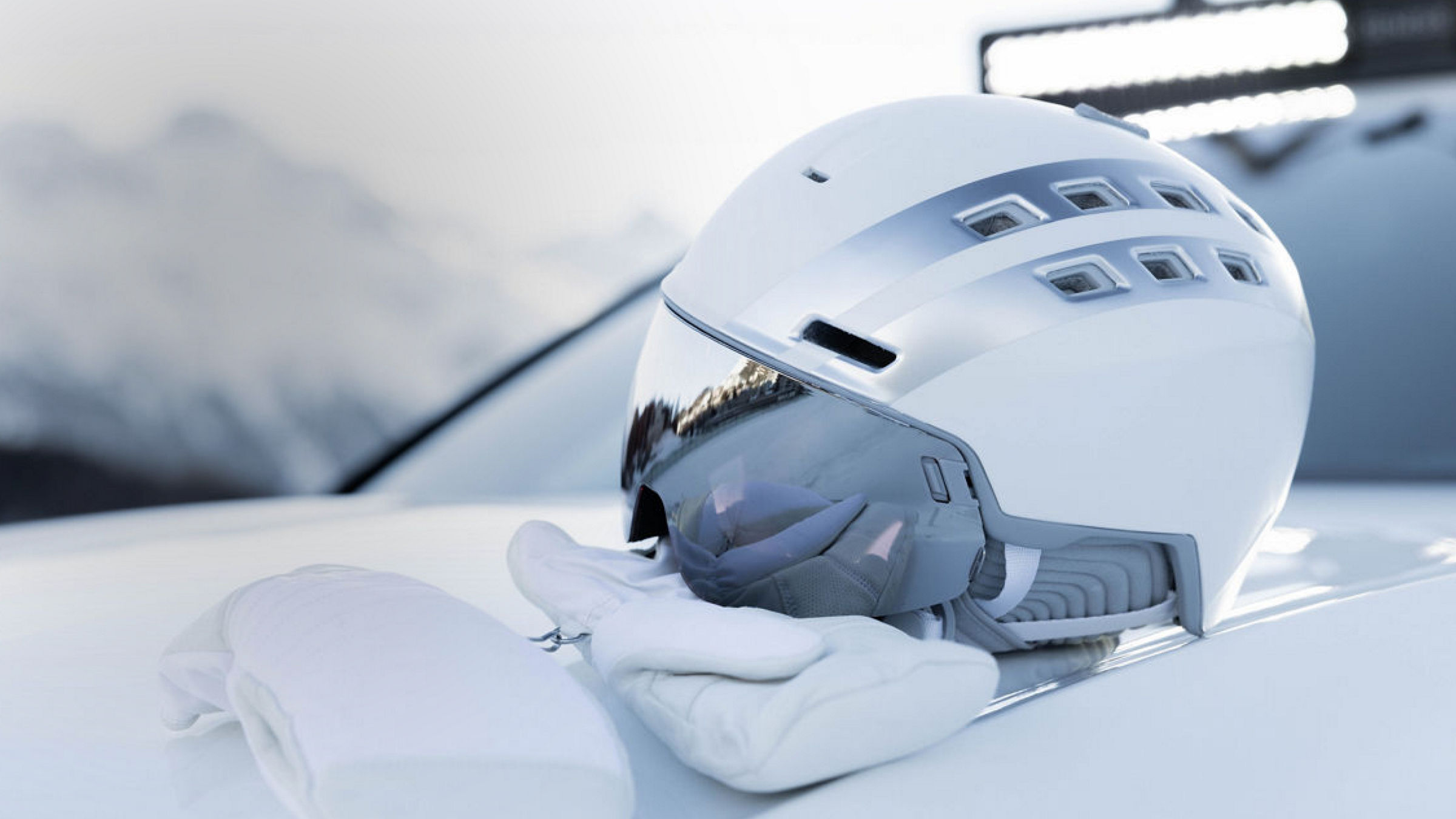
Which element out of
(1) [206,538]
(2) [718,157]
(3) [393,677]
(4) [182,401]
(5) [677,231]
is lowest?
(4) [182,401]

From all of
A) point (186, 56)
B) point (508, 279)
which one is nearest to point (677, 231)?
point (508, 279)

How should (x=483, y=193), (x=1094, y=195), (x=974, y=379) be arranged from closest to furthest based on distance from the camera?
(x=974, y=379)
(x=1094, y=195)
(x=483, y=193)

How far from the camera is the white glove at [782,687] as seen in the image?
2.27 ft

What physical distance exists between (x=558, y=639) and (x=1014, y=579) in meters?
0.43

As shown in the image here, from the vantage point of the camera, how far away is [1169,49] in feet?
11.8

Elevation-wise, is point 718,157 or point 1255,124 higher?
point 1255,124

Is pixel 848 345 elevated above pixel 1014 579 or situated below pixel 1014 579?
above

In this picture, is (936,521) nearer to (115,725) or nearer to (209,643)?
(209,643)

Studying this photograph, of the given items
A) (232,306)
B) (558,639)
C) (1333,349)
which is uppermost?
(558,639)

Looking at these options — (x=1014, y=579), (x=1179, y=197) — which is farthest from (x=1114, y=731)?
(x=1179, y=197)

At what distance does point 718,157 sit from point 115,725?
3136 mm

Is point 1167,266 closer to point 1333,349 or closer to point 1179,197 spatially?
point 1179,197

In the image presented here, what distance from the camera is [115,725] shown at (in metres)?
0.98

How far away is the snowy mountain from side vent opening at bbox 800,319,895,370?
2858 millimetres
